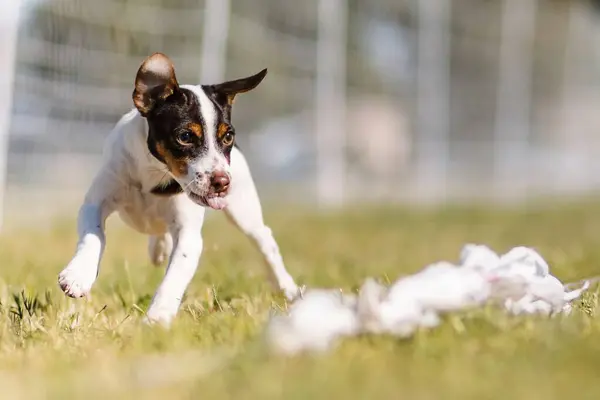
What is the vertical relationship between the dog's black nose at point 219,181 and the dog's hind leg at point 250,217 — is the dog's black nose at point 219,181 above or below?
above

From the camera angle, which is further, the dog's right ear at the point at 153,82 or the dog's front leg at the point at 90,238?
the dog's right ear at the point at 153,82

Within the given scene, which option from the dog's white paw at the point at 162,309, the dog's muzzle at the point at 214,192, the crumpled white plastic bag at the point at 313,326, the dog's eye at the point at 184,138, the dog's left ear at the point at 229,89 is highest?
the dog's left ear at the point at 229,89

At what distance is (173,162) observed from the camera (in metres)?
3.79

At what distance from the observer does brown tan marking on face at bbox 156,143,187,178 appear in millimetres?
3756

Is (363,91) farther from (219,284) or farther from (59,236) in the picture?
(219,284)

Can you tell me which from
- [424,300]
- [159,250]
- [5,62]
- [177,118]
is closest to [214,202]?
[177,118]

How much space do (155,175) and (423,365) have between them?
184 cm

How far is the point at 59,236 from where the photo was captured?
7.15 m

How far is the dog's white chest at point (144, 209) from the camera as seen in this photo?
3.89 metres

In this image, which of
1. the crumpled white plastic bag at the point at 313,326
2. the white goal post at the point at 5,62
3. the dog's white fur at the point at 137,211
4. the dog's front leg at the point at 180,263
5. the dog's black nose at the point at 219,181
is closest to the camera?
the crumpled white plastic bag at the point at 313,326

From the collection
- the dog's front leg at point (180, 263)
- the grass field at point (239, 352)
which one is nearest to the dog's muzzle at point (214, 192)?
the dog's front leg at point (180, 263)

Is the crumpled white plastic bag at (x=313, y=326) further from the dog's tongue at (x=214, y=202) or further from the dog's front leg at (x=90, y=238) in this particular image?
the dog's tongue at (x=214, y=202)

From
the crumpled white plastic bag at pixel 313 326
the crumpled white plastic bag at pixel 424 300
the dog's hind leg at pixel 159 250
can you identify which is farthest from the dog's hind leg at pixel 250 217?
the crumpled white plastic bag at pixel 313 326

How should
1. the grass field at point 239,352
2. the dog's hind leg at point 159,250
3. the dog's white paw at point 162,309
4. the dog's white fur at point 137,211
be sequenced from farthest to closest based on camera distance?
the dog's hind leg at point 159,250 → the dog's white fur at point 137,211 → the dog's white paw at point 162,309 → the grass field at point 239,352
